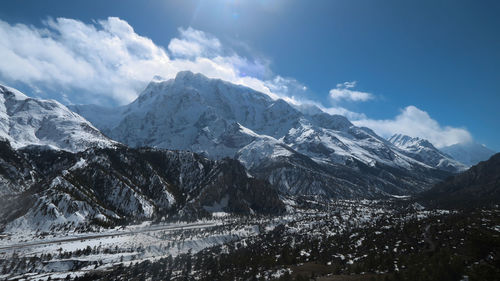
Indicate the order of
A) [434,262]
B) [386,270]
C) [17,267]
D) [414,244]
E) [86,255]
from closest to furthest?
[434,262] → [386,270] → [414,244] → [17,267] → [86,255]

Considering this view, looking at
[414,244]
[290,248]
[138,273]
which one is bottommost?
[138,273]

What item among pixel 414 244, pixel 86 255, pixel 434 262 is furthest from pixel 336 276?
pixel 86 255

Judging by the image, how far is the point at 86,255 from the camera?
638ft

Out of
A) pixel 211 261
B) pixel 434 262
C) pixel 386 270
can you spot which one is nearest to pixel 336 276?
pixel 386 270

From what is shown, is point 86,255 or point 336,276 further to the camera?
point 86,255

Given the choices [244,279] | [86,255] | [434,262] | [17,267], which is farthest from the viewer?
[86,255]

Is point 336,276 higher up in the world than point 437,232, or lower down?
lower down

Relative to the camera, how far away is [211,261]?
181625 mm

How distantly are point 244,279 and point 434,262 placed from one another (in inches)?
2927

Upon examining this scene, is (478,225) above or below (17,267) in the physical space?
above

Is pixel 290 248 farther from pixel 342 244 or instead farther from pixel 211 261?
pixel 211 261

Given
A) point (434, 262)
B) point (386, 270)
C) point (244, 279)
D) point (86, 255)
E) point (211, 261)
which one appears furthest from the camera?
point (86, 255)

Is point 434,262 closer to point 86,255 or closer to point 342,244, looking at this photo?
point 342,244

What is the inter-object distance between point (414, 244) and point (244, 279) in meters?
87.7
